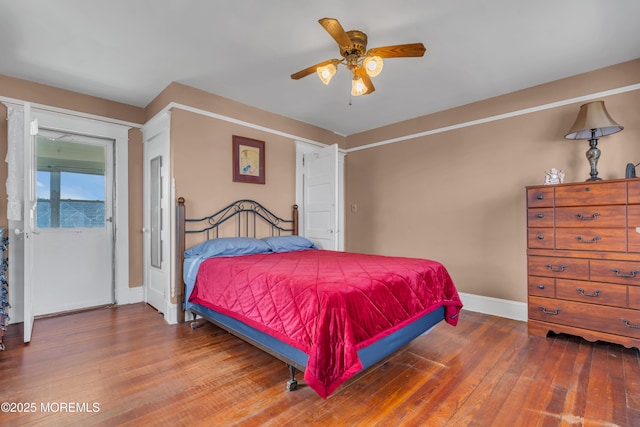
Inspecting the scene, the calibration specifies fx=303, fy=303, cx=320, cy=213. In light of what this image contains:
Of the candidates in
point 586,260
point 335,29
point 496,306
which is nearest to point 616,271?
point 586,260

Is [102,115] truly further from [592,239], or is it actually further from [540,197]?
[592,239]

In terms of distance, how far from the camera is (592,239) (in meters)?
2.63

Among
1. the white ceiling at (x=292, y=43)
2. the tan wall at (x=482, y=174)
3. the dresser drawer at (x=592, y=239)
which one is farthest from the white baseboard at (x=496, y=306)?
the white ceiling at (x=292, y=43)

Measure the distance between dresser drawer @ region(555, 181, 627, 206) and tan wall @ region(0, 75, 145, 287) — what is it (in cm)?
473

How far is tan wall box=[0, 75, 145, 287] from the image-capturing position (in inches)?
121

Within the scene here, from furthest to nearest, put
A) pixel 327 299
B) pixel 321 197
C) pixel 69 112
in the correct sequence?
pixel 321 197 → pixel 69 112 → pixel 327 299

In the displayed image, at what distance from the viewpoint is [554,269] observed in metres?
2.81

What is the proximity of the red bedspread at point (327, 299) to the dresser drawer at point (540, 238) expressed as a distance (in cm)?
100

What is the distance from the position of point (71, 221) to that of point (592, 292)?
17.7ft

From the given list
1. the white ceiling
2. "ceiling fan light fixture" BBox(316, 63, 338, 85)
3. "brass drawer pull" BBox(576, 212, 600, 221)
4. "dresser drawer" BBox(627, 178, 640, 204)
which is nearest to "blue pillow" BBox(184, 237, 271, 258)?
the white ceiling

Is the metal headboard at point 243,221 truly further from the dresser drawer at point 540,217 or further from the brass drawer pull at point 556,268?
the brass drawer pull at point 556,268

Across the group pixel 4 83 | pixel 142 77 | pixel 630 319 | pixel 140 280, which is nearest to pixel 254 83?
pixel 142 77

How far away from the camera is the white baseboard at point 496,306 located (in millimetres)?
3346

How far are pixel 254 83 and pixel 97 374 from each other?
2.93 metres
